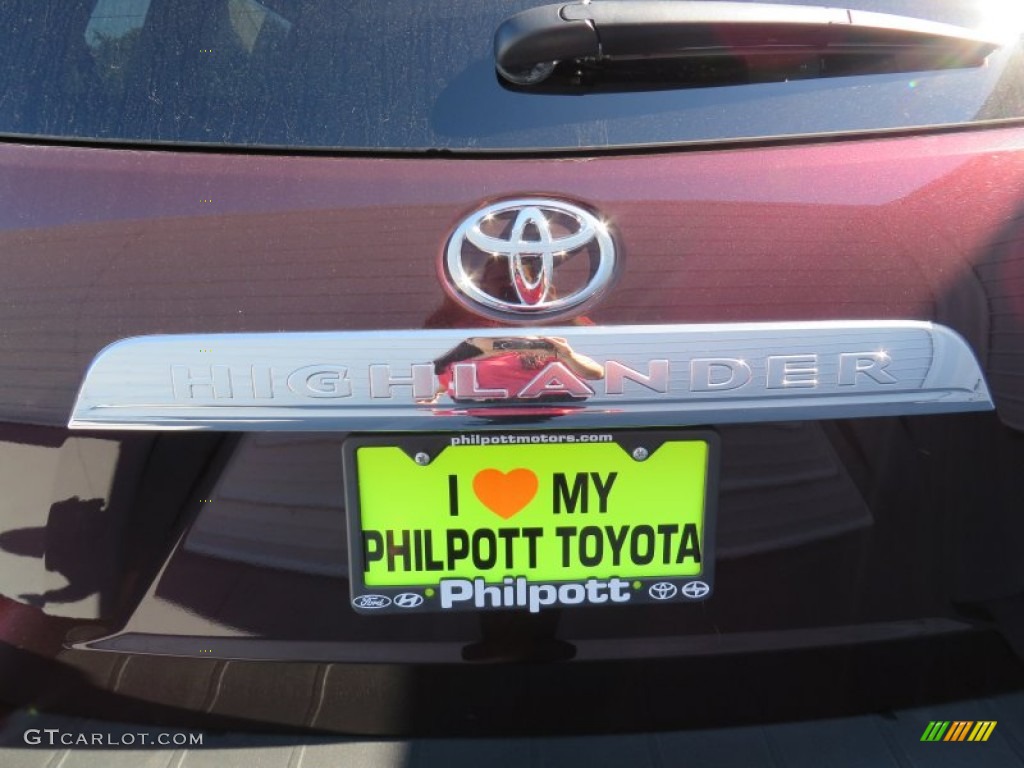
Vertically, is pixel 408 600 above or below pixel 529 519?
below

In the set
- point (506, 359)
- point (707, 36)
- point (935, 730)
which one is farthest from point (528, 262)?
point (935, 730)

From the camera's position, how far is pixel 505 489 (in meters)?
1.23

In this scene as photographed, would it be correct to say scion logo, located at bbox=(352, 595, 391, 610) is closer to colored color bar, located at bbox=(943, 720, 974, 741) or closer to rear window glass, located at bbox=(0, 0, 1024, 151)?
rear window glass, located at bbox=(0, 0, 1024, 151)

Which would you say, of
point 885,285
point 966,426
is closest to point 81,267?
point 885,285

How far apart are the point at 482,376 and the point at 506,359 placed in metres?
0.04

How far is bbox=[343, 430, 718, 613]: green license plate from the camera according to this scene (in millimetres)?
1223

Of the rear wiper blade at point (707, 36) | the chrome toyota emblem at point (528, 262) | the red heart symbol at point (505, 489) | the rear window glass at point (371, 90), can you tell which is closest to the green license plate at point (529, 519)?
the red heart symbol at point (505, 489)

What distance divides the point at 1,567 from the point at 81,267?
424 millimetres

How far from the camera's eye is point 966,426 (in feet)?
4.17

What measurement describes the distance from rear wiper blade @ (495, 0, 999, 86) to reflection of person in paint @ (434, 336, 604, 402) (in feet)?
1.18

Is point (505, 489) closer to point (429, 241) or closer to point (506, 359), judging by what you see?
point (506, 359)

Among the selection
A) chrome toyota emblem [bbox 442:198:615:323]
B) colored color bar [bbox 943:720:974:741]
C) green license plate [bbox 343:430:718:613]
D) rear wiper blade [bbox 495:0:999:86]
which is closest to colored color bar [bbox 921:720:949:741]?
colored color bar [bbox 943:720:974:741]

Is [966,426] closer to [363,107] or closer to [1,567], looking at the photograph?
[363,107]

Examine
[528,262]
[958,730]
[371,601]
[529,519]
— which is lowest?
[958,730]
